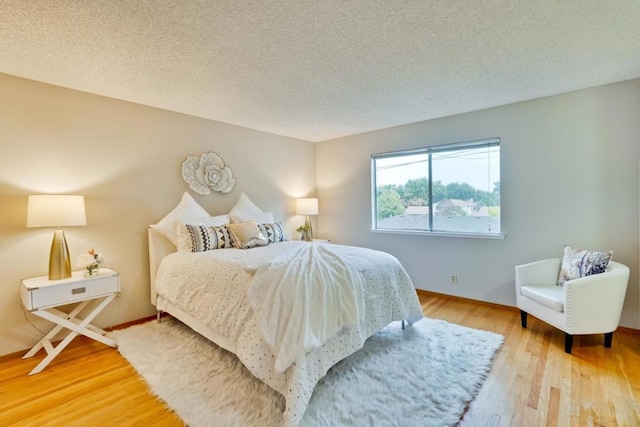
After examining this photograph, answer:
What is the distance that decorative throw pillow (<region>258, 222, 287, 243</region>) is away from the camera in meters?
3.77

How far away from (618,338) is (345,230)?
135 inches

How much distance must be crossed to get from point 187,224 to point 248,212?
0.93 meters

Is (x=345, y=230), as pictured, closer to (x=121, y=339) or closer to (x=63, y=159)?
(x=121, y=339)

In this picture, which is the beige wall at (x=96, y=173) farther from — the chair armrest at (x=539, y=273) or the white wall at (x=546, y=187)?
the chair armrest at (x=539, y=273)

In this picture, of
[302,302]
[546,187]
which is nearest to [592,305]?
[546,187]

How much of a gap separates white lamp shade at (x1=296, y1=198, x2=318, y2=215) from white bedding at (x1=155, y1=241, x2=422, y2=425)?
1.60 metres

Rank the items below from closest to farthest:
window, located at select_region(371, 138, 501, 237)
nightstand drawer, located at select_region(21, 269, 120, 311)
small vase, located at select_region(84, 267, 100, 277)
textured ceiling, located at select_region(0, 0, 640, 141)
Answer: textured ceiling, located at select_region(0, 0, 640, 141) → nightstand drawer, located at select_region(21, 269, 120, 311) → small vase, located at select_region(84, 267, 100, 277) → window, located at select_region(371, 138, 501, 237)

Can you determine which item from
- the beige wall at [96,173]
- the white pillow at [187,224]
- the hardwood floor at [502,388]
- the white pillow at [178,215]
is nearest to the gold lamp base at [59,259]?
the beige wall at [96,173]

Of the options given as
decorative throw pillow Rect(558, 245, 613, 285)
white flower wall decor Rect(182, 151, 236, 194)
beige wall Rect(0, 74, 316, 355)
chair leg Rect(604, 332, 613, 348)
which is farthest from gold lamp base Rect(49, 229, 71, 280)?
chair leg Rect(604, 332, 613, 348)

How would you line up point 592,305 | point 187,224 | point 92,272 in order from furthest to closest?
point 187,224 < point 92,272 < point 592,305

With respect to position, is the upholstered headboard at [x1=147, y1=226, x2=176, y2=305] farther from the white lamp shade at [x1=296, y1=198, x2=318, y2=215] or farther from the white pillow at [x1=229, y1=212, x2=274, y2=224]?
the white lamp shade at [x1=296, y1=198, x2=318, y2=215]

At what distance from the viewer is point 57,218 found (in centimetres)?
248

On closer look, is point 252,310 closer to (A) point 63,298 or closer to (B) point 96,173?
(A) point 63,298

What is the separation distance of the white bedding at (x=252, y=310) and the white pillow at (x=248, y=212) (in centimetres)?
74
